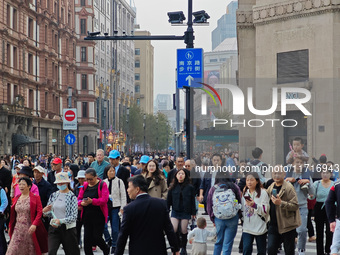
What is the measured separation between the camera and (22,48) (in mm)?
55750

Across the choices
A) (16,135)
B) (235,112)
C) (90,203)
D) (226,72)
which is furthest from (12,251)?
(226,72)

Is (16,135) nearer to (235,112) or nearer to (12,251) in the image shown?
(235,112)

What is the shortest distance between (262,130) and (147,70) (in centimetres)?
11756

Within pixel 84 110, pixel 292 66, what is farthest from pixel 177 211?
pixel 84 110

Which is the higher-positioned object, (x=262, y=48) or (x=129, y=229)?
(x=262, y=48)

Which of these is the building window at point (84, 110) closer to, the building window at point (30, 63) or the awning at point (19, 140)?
the building window at point (30, 63)

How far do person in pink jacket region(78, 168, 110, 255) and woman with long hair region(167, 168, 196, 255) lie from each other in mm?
1294

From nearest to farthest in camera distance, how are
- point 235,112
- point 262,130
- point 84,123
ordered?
point 235,112 < point 262,130 < point 84,123

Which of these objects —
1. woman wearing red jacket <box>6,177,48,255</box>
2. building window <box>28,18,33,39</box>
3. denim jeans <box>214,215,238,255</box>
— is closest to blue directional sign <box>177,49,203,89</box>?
denim jeans <box>214,215,238,255</box>

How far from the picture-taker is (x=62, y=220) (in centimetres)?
1009

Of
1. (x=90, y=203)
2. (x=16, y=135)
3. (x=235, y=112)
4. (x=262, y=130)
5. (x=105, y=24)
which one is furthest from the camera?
(x=105, y=24)

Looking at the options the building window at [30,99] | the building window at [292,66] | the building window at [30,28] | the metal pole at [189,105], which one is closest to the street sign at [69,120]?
the building window at [292,66]

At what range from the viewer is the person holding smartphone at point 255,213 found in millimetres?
9883

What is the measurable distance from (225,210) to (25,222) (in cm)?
312
